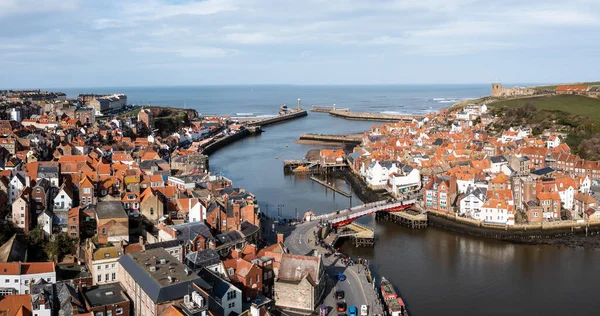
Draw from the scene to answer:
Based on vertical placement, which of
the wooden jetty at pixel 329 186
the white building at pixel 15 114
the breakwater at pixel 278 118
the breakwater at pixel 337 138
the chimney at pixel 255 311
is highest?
the white building at pixel 15 114

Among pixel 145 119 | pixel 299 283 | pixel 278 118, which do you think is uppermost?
pixel 145 119

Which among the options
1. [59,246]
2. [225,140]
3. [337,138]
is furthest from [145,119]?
[59,246]

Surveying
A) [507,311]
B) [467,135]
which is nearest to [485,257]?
[507,311]

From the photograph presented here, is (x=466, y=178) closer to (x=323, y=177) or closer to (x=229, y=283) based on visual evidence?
(x=323, y=177)

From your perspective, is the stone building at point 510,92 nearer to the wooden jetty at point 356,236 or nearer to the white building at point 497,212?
the white building at point 497,212

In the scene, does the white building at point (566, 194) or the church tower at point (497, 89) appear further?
the church tower at point (497, 89)

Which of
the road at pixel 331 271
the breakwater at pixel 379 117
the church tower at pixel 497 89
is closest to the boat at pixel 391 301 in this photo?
the road at pixel 331 271

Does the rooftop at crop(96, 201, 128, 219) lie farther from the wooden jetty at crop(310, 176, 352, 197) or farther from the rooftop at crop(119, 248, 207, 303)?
the wooden jetty at crop(310, 176, 352, 197)

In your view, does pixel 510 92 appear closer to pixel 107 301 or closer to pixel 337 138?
pixel 337 138
